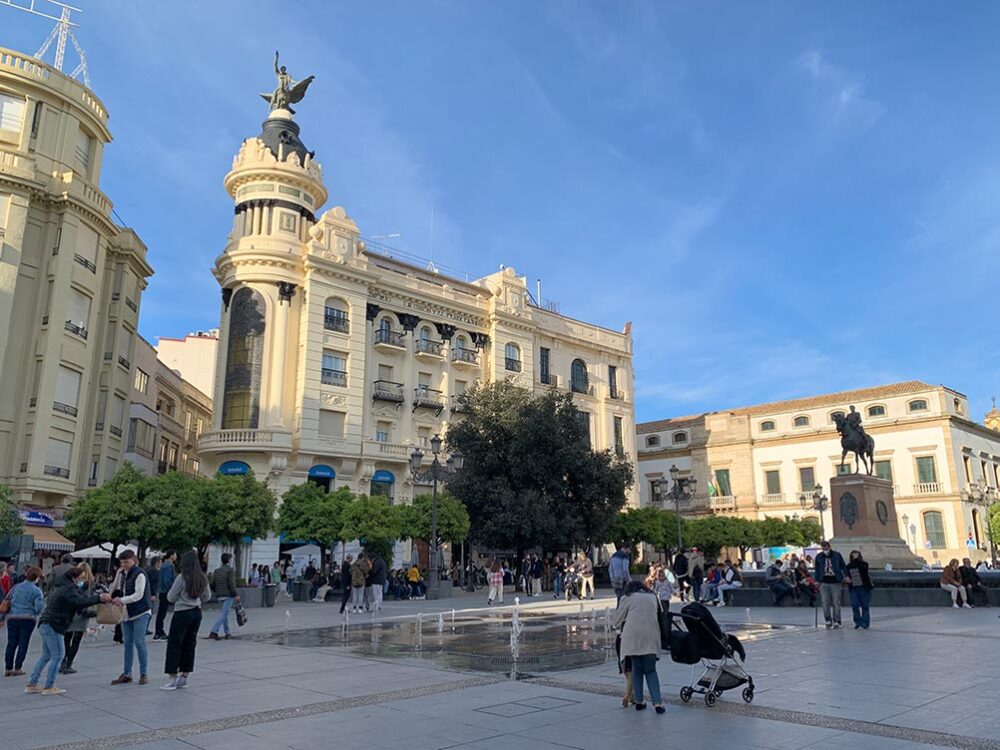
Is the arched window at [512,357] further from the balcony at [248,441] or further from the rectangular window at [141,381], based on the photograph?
the rectangular window at [141,381]

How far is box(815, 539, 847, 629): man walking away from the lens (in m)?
14.9

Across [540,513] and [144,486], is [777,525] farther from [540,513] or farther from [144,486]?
[144,486]

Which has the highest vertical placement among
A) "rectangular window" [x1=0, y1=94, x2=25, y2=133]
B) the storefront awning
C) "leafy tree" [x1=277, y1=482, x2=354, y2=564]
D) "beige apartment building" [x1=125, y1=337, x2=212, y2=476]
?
"rectangular window" [x1=0, y1=94, x2=25, y2=133]

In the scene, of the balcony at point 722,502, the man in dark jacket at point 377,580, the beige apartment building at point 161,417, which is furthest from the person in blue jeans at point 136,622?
the balcony at point 722,502

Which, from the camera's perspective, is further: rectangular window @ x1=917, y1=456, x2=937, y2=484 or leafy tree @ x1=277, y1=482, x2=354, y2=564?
rectangular window @ x1=917, y1=456, x2=937, y2=484

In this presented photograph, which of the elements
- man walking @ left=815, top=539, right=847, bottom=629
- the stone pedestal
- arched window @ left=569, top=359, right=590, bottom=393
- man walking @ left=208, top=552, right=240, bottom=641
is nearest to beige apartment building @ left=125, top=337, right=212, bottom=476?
man walking @ left=208, top=552, right=240, bottom=641

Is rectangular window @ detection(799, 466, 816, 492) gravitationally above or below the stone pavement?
above

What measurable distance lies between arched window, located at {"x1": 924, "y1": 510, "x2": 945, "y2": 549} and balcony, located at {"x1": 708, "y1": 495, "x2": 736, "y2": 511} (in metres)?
13.4

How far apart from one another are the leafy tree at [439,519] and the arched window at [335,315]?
1184 centimetres

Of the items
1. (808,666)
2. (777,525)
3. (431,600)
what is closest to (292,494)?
(431,600)

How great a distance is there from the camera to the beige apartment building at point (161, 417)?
40531 mm

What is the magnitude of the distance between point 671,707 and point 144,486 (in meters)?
20.8

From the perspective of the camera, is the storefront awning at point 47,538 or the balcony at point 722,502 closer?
the storefront awning at point 47,538

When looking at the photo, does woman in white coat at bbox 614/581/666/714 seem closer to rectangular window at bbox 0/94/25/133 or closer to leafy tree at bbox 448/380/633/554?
leafy tree at bbox 448/380/633/554
